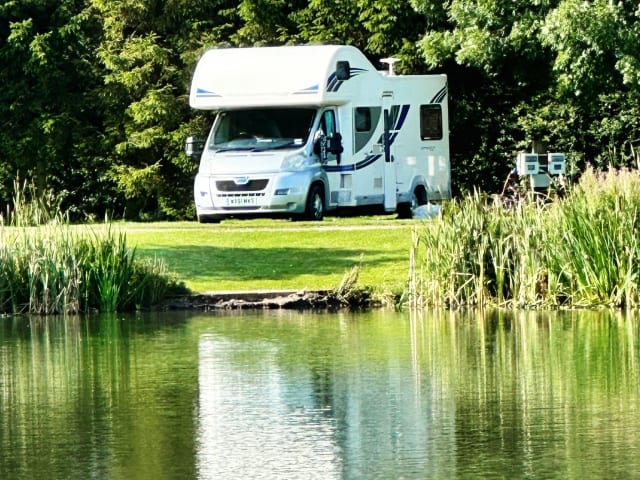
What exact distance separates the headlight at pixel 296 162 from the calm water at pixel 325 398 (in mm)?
9943

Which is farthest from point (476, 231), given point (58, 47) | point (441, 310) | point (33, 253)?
point (58, 47)

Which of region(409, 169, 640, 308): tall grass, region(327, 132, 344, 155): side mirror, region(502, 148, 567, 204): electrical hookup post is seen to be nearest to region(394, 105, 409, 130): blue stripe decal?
region(502, 148, 567, 204): electrical hookup post

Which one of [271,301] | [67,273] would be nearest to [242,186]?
[271,301]

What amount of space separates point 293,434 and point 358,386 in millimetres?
2194

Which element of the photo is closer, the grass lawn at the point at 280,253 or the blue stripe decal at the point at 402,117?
the grass lawn at the point at 280,253

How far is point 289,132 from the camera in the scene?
96.5 feet

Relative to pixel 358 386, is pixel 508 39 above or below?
above

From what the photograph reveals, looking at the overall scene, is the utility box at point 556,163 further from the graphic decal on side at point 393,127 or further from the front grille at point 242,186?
the front grille at point 242,186

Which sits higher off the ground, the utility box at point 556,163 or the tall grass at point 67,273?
the utility box at point 556,163

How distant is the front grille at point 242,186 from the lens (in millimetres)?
28562

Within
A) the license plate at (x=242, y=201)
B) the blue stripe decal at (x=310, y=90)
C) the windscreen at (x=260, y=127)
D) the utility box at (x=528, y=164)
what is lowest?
the license plate at (x=242, y=201)

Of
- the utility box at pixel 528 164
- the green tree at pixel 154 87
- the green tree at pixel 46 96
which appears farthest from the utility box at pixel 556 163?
the green tree at pixel 46 96

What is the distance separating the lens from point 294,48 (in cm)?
2978

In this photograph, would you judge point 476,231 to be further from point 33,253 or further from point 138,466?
point 138,466
